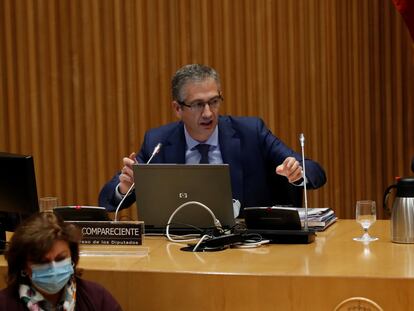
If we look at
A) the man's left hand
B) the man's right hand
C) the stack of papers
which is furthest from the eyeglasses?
the stack of papers

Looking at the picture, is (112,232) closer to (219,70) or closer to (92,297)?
(92,297)

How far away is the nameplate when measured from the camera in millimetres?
2865

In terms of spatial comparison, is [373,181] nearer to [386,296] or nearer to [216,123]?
[216,123]

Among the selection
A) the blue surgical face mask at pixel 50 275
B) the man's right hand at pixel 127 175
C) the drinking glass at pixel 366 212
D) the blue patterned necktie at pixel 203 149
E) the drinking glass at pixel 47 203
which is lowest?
the blue surgical face mask at pixel 50 275

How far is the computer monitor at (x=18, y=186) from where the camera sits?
2867mm

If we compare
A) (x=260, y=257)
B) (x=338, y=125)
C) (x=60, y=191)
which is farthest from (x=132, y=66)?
(x=260, y=257)

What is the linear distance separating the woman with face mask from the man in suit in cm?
133

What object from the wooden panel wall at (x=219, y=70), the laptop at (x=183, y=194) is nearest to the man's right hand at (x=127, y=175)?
the laptop at (x=183, y=194)

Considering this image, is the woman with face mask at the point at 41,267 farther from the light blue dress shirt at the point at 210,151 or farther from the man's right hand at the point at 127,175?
the light blue dress shirt at the point at 210,151

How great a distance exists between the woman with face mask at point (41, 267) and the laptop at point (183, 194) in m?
0.85

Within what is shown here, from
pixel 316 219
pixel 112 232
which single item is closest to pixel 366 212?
pixel 316 219

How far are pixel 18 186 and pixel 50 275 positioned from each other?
2.46ft

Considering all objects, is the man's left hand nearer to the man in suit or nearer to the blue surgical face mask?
the man in suit

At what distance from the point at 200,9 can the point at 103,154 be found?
1.15m
